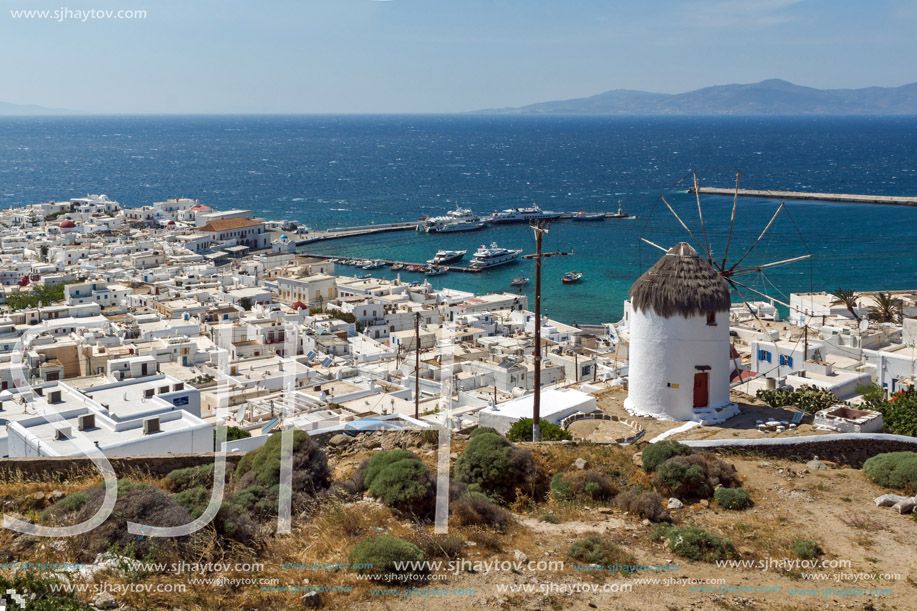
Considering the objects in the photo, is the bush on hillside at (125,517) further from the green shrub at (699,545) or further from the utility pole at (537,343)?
the utility pole at (537,343)

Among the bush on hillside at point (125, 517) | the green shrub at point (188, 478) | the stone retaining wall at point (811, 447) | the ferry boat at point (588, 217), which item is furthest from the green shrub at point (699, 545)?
the ferry boat at point (588, 217)

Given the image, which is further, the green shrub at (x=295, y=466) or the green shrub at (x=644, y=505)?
the green shrub at (x=644, y=505)

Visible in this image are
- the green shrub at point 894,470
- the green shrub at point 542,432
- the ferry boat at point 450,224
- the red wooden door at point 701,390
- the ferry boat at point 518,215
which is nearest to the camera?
the green shrub at point 894,470

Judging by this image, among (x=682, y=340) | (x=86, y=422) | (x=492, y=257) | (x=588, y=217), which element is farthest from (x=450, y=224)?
(x=682, y=340)

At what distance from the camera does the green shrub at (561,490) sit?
11695mm

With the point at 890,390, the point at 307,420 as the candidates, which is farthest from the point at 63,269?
the point at 890,390

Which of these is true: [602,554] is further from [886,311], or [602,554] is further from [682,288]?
[886,311]

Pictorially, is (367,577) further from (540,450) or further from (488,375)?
(488,375)

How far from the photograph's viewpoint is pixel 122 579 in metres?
8.09

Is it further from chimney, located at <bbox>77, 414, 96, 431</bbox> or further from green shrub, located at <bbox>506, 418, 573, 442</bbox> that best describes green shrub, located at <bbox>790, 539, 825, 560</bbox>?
chimney, located at <bbox>77, 414, 96, 431</bbox>

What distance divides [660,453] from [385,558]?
539 cm

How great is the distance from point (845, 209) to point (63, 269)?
279ft

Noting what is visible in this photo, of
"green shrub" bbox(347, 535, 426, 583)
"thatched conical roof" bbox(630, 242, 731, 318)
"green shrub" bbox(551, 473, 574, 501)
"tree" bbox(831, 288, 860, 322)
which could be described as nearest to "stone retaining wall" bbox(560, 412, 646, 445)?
"thatched conical roof" bbox(630, 242, 731, 318)

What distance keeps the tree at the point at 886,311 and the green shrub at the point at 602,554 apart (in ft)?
113
